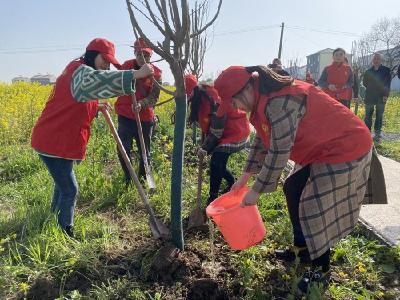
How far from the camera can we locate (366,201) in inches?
105

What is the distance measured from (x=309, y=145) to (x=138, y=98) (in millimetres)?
2528

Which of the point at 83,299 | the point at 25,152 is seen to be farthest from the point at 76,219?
the point at 25,152

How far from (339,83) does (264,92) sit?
17.5ft

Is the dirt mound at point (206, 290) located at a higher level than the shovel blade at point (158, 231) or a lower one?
lower

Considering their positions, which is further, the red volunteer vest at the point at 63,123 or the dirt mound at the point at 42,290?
the red volunteer vest at the point at 63,123

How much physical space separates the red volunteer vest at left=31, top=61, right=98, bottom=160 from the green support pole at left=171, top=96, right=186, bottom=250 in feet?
2.39

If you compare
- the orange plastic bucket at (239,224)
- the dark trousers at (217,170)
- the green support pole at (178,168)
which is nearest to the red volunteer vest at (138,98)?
the dark trousers at (217,170)

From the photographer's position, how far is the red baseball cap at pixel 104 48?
266 centimetres

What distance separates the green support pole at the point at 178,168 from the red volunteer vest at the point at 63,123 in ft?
2.39

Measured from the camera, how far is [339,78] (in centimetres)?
692

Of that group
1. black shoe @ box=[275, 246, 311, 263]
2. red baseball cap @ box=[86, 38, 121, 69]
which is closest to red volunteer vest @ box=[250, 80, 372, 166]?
black shoe @ box=[275, 246, 311, 263]

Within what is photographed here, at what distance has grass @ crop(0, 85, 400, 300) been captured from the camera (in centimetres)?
242

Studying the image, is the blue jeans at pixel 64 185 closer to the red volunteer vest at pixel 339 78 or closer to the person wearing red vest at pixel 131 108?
the person wearing red vest at pixel 131 108

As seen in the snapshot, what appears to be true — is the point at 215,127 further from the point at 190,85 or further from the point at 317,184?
the point at 317,184
